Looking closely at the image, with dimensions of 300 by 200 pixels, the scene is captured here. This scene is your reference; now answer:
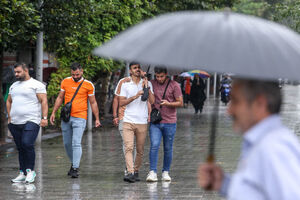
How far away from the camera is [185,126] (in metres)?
22.5

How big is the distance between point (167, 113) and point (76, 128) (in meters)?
1.57

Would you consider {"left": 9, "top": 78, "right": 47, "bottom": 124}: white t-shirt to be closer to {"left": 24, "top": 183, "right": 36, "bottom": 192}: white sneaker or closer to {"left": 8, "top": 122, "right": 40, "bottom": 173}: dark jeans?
{"left": 8, "top": 122, "right": 40, "bottom": 173}: dark jeans

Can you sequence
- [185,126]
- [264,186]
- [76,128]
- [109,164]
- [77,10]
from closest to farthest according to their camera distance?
[264,186] < [76,128] < [109,164] < [77,10] < [185,126]

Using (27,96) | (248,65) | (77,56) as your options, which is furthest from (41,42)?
(248,65)

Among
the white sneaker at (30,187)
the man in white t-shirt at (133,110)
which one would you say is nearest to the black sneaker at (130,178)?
the man in white t-shirt at (133,110)

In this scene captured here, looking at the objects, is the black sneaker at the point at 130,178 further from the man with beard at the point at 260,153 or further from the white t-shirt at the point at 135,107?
the man with beard at the point at 260,153

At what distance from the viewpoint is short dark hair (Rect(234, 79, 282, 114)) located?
8.81ft

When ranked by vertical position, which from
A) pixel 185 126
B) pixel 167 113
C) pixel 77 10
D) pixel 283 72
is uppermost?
pixel 77 10

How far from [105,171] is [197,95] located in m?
19.3

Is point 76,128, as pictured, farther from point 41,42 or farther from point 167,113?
point 41,42

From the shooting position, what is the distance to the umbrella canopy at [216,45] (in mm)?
2820

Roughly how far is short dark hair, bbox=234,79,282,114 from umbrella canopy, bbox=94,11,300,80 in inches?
1.6

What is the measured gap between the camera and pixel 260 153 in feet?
8.21

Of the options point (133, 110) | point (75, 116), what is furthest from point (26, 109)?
point (133, 110)
